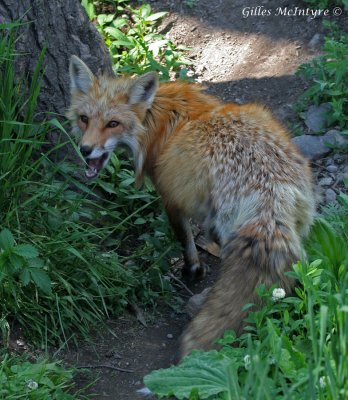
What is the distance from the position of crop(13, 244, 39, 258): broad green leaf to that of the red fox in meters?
1.00

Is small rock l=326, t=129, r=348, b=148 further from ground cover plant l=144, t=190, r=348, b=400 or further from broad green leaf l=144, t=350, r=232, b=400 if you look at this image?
broad green leaf l=144, t=350, r=232, b=400

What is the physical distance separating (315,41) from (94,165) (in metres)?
3.27

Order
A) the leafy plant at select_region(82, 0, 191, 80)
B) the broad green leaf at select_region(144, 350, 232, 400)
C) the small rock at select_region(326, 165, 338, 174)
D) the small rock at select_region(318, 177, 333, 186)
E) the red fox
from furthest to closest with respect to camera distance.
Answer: the leafy plant at select_region(82, 0, 191, 80), the small rock at select_region(326, 165, 338, 174), the small rock at select_region(318, 177, 333, 186), the red fox, the broad green leaf at select_region(144, 350, 232, 400)

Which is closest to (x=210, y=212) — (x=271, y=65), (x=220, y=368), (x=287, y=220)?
(x=287, y=220)

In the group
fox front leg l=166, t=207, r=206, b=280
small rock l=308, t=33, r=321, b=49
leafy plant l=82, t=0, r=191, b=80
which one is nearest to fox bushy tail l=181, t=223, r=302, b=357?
fox front leg l=166, t=207, r=206, b=280

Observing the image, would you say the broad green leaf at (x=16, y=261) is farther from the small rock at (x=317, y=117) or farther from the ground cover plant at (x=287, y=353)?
the small rock at (x=317, y=117)

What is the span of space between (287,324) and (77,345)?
4.85 ft

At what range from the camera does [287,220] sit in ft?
15.1

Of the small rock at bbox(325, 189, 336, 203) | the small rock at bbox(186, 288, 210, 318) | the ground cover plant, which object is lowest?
the small rock at bbox(186, 288, 210, 318)

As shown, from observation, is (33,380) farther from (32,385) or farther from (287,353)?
(287,353)

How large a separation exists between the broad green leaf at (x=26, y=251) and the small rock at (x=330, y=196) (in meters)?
2.72

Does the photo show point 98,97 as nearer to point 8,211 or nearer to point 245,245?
point 8,211

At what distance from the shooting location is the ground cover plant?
3.10 m

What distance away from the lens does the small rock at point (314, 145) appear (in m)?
6.63
